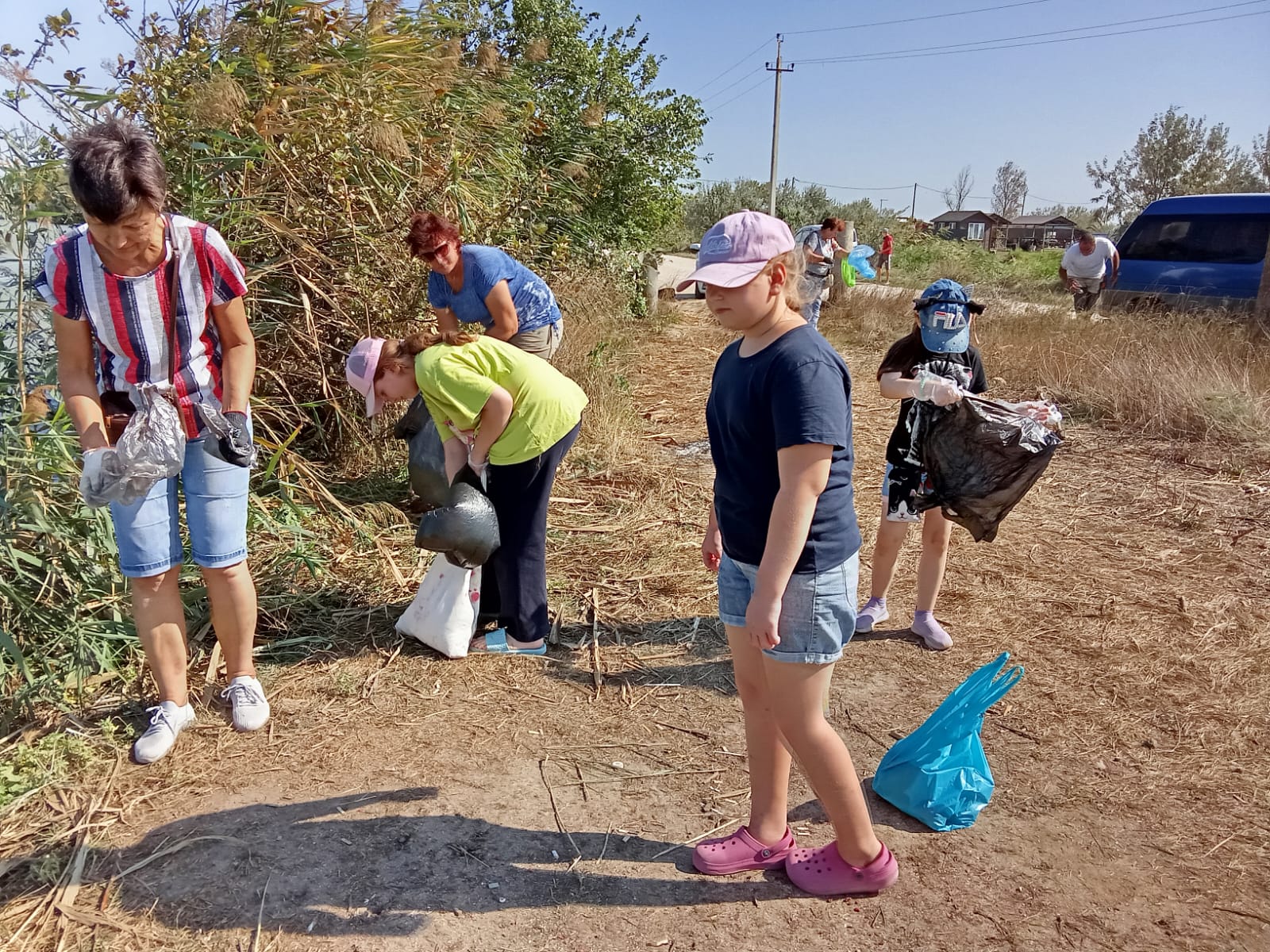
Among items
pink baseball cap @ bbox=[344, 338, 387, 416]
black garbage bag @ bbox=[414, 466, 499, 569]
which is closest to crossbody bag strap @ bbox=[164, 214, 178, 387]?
pink baseball cap @ bbox=[344, 338, 387, 416]

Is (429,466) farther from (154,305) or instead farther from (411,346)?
(154,305)

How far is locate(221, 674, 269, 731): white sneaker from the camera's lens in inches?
115

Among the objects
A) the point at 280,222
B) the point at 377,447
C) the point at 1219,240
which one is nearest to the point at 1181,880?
the point at 377,447

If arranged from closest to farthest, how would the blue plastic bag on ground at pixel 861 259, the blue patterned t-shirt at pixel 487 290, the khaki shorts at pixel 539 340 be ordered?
the blue patterned t-shirt at pixel 487 290
the khaki shorts at pixel 539 340
the blue plastic bag on ground at pixel 861 259

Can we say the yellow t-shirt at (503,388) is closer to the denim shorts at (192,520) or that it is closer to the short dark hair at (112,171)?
the denim shorts at (192,520)

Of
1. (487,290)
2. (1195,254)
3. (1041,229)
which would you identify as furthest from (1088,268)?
(1041,229)

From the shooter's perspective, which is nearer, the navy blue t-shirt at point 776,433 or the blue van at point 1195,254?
the navy blue t-shirt at point 776,433

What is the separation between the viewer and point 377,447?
5172mm

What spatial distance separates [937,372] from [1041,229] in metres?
63.2

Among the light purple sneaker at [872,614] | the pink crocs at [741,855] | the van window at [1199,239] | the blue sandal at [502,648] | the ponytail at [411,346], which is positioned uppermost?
the van window at [1199,239]

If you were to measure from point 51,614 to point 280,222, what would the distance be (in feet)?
7.89

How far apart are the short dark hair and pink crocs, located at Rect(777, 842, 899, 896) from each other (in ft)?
8.14

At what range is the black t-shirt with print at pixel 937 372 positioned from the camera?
326cm

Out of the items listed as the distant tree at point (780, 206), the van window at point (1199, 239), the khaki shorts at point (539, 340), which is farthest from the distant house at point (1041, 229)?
the khaki shorts at point (539, 340)
